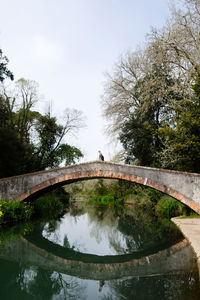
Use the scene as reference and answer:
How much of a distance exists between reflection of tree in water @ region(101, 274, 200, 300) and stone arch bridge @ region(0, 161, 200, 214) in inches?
208

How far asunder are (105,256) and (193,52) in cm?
963

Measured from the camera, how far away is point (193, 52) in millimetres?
12211

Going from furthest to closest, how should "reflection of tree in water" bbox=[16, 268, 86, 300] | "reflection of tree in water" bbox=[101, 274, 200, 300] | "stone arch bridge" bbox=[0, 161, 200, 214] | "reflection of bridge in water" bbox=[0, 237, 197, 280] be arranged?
"stone arch bridge" bbox=[0, 161, 200, 214]
"reflection of bridge in water" bbox=[0, 237, 197, 280]
"reflection of tree in water" bbox=[16, 268, 86, 300]
"reflection of tree in water" bbox=[101, 274, 200, 300]

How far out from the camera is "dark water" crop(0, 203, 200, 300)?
4484mm

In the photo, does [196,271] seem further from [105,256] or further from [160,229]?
[160,229]

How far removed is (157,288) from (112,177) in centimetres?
737

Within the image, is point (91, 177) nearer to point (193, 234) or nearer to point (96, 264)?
point (193, 234)

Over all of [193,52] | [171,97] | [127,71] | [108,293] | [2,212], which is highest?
[127,71]

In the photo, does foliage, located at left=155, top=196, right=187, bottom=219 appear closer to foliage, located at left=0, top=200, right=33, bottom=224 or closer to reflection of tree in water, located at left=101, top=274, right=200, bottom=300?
foliage, located at left=0, top=200, right=33, bottom=224

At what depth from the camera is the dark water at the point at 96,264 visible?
448 cm

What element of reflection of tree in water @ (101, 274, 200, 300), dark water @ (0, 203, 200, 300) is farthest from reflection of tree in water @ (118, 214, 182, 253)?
reflection of tree in water @ (101, 274, 200, 300)

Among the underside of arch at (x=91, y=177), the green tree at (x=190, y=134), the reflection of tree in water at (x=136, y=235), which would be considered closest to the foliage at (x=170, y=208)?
the reflection of tree in water at (x=136, y=235)

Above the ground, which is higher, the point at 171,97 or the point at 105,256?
the point at 171,97

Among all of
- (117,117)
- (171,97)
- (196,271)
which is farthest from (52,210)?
(196,271)
